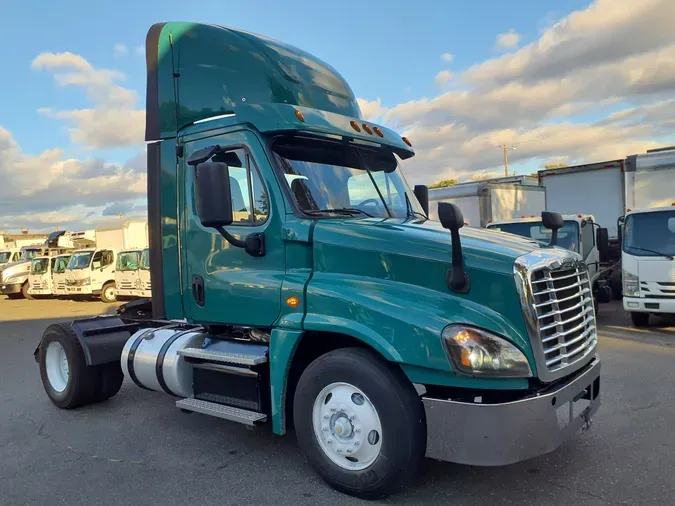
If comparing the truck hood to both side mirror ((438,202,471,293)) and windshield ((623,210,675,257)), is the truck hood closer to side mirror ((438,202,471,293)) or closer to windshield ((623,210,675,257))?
side mirror ((438,202,471,293))

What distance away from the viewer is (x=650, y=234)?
10.0 meters

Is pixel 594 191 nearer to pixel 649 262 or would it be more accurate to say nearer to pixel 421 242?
pixel 649 262

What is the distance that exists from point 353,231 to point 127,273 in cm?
1783

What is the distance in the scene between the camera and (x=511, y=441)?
336cm

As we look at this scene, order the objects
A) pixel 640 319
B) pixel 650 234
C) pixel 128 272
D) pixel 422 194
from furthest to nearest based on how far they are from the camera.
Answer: pixel 128 272 → pixel 640 319 → pixel 650 234 → pixel 422 194

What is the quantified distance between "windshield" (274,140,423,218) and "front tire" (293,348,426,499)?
1192mm

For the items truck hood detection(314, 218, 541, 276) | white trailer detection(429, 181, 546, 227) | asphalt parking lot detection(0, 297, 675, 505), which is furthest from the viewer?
white trailer detection(429, 181, 546, 227)

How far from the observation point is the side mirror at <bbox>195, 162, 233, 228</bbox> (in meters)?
3.96

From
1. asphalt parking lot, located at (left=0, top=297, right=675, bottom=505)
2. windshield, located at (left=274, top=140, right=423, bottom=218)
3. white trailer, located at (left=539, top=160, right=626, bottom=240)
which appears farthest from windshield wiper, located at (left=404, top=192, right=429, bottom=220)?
white trailer, located at (left=539, top=160, right=626, bottom=240)

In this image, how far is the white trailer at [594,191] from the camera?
583 inches

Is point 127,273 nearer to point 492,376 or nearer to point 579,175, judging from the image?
point 579,175

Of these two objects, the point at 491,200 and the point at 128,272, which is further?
the point at 128,272

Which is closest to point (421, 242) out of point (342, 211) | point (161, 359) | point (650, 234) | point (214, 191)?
point (342, 211)

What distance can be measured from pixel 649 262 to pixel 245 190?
808 centimetres
